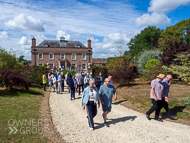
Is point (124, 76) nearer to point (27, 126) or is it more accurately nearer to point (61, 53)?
point (27, 126)

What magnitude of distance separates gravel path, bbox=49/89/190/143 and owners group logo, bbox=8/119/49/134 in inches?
21.2

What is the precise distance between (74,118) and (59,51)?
3678 cm

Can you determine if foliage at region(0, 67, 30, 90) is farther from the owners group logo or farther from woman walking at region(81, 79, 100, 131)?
woman walking at region(81, 79, 100, 131)

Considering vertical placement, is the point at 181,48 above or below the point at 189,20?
below

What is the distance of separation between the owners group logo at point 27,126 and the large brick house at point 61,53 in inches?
1424

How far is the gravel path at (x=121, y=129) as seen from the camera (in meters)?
4.68

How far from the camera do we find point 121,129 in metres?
5.45

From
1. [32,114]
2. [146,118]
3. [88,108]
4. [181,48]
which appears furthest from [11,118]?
[181,48]

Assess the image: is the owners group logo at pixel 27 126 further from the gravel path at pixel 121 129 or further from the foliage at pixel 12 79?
the foliage at pixel 12 79

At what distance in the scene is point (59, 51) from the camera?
1629 inches

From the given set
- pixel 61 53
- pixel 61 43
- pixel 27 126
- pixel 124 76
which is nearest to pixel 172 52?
pixel 124 76

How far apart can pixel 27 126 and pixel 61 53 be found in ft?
124

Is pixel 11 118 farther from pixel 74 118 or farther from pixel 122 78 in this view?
pixel 122 78

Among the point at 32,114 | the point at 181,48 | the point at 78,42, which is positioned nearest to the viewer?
the point at 32,114
